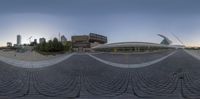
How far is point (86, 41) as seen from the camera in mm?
4988

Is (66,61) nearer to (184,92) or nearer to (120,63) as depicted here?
(120,63)

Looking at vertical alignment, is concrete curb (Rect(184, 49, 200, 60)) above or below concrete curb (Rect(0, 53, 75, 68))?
above

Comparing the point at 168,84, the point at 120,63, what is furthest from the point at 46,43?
the point at 168,84

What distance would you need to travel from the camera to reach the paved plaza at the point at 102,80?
472 centimetres

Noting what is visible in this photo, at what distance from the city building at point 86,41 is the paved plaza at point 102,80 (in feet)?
0.70

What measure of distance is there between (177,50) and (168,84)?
1.53 m

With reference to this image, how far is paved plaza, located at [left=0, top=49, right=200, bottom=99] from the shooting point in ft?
15.5

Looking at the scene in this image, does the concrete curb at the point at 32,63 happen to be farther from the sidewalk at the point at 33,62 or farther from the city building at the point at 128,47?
the city building at the point at 128,47

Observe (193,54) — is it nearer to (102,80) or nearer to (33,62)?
(102,80)

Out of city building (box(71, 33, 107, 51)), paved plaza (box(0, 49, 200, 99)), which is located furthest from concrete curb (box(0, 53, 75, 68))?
city building (box(71, 33, 107, 51))

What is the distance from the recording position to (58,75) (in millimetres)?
5781

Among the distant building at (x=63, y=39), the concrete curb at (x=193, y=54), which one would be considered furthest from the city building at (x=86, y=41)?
the concrete curb at (x=193, y=54)

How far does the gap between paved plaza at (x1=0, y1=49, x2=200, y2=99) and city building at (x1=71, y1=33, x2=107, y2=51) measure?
0.21m

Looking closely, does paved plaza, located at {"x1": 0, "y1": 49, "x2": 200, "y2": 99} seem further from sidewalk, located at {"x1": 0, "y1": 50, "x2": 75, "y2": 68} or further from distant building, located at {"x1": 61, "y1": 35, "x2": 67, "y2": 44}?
distant building, located at {"x1": 61, "y1": 35, "x2": 67, "y2": 44}
